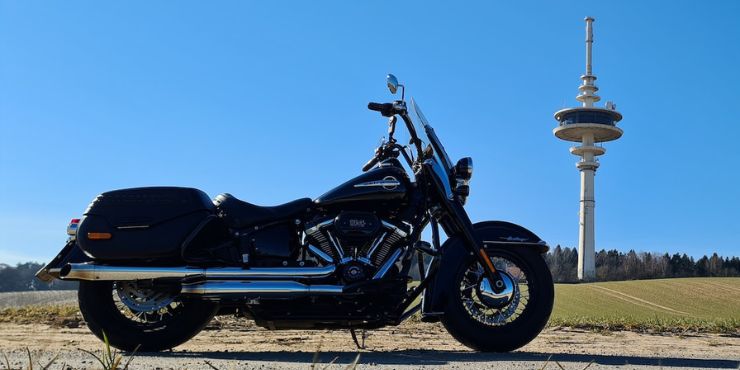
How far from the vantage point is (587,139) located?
290ft

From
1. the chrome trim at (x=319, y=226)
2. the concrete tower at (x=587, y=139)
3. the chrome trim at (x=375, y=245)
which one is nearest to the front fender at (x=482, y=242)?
the chrome trim at (x=375, y=245)

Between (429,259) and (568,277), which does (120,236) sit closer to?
(429,259)

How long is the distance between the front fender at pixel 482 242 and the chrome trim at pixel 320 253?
0.76 meters

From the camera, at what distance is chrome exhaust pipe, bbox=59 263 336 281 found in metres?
5.06

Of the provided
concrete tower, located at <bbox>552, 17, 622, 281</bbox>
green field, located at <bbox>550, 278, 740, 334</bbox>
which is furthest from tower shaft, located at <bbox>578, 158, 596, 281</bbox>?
green field, located at <bbox>550, 278, 740, 334</bbox>

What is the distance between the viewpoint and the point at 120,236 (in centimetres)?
520

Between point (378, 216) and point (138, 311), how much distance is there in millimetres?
1883

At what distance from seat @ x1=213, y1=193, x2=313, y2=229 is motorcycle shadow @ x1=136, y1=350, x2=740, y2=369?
3.18 feet

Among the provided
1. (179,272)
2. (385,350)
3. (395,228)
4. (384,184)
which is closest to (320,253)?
(395,228)

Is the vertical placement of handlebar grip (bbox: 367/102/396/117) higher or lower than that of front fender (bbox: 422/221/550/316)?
higher

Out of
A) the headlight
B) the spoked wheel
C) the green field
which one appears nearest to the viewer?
the spoked wheel

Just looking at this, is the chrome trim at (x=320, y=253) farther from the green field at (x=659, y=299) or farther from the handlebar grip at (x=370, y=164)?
the green field at (x=659, y=299)

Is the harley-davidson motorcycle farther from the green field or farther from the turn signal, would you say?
the green field

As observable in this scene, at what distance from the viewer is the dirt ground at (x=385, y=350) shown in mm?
4113
